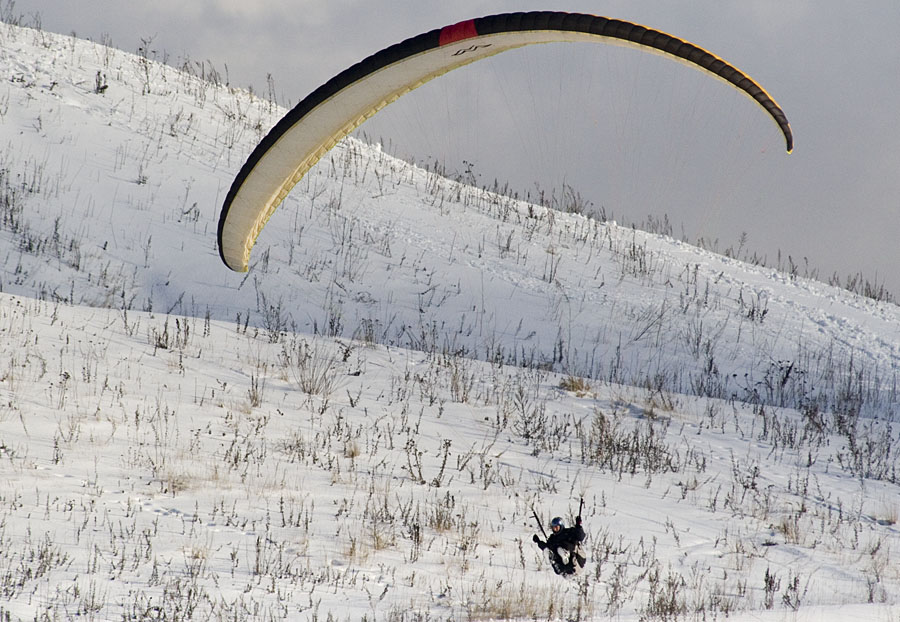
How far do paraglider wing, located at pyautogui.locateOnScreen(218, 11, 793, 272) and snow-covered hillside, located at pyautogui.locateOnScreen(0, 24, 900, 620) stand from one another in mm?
2072

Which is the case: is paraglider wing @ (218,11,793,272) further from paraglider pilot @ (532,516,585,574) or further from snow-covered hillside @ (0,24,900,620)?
paraglider pilot @ (532,516,585,574)

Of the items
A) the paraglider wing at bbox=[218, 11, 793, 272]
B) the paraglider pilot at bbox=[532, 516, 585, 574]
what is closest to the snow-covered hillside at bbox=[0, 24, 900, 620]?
the paraglider pilot at bbox=[532, 516, 585, 574]

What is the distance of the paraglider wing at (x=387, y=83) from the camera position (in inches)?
309

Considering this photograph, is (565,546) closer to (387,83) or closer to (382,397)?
(382,397)

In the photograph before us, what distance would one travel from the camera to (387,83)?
8664mm

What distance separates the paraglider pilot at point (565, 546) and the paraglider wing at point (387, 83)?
507cm

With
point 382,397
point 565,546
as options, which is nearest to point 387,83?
point 382,397

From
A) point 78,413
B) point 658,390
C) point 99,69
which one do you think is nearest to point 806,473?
point 658,390

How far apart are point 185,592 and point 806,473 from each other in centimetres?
724

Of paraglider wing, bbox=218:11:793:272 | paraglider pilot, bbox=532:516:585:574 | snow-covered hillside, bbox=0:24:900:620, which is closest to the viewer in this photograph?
paraglider pilot, bbox=532:516:585:574

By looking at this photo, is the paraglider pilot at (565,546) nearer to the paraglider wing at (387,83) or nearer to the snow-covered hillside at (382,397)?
the snow-covered hillside at (382,397)

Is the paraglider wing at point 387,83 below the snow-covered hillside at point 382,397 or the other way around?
the other way around

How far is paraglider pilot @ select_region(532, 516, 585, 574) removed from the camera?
4.88m

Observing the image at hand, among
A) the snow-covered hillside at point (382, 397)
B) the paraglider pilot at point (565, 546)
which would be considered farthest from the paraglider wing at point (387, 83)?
the paraglider pilot at point (565, 546)
